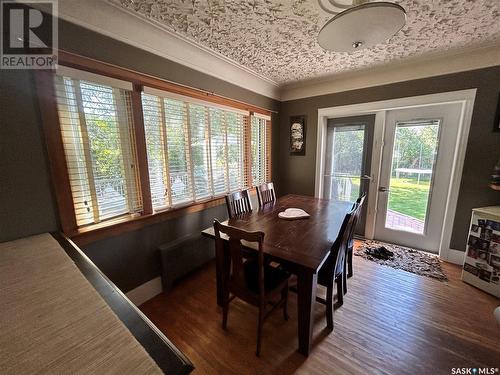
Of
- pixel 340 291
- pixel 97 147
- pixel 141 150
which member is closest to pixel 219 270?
pixel 340 291

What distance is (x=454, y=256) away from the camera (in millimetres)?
2420

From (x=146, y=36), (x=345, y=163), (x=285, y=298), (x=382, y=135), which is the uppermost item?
(x=146, y=36)

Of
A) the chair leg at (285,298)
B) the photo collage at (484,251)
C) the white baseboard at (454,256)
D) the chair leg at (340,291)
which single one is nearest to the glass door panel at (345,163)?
the white baseboard at (454,256)

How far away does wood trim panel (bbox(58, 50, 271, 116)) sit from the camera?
1338 mm

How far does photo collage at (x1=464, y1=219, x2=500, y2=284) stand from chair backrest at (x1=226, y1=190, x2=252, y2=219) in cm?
231

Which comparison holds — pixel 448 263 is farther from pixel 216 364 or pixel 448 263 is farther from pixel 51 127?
pixel 51 127

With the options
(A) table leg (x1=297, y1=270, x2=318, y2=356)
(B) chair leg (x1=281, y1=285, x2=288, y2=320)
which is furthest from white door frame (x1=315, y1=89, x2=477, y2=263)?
(A) table leg (x1=297, y1=270, x2=318, y2=356)

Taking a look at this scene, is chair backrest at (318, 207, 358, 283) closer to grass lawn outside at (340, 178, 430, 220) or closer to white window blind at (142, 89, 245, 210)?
white window blind at (142, 89, 245, 210)

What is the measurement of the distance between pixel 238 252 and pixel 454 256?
9.29ft

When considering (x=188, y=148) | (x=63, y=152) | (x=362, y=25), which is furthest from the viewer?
(x=188, y=148)

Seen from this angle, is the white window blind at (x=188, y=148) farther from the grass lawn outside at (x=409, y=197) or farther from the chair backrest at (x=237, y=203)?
the grass lawn outside at (x=409, y=197)

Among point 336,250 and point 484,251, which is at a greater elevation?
point 336,250

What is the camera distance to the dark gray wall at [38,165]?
1.19 meters

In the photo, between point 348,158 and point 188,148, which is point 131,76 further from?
point 348,158
